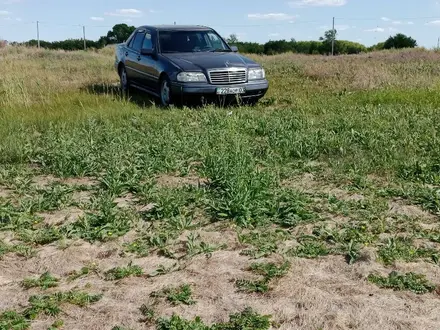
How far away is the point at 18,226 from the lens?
14.8 feet

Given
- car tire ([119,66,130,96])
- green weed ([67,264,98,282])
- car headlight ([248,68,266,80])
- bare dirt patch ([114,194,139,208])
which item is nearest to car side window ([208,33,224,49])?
car headlight ([248,68,266,80])

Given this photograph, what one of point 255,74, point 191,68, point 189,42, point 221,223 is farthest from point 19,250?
point 189,42

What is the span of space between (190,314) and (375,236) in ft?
5.70

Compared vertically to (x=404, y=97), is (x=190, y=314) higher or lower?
lower

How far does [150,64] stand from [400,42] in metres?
32.4

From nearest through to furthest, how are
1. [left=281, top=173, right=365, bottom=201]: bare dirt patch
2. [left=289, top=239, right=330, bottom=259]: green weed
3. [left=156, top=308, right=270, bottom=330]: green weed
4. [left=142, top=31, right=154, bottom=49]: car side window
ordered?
[left=156, top=308, right=270, bottom=330]: green weed, [left=289, top=239, right=330, bottom=259]: green weed, [left=281, top=173, right=365, bottom=201]: bare dirt patch, [left=142, top=31, right=154, bottom=49]: car side window

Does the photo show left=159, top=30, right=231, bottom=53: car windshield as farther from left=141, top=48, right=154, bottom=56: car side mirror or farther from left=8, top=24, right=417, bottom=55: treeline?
left=8, top=24, right=417, bottom=55: treeline

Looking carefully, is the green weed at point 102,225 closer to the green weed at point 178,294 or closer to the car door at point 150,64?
the green weed at point 178,294

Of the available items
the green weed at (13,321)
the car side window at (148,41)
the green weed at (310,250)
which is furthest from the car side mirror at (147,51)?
the green weed at (13,321)

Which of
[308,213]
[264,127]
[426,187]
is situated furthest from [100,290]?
[264,127]

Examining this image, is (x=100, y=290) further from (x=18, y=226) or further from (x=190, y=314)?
(x=18, y=226)

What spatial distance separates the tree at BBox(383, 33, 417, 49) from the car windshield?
29.7 metres

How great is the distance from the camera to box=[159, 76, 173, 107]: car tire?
10328mm

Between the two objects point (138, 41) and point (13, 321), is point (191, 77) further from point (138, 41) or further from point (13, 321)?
point (13, 321)
